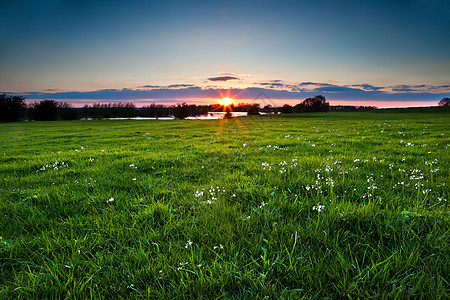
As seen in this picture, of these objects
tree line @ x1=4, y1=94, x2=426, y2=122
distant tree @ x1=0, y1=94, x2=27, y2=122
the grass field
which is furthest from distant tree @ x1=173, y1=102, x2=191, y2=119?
the grass field

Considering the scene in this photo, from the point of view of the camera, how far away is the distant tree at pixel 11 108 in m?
78.9

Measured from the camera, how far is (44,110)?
89.8 m

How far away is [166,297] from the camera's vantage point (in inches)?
81.4

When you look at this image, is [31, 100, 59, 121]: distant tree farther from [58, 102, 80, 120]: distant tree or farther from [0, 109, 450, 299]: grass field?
[0, 109, 450, 299]: grass field

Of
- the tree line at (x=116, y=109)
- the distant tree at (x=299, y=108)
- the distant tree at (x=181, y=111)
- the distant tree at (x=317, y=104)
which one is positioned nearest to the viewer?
the tree line at (x=116, y=109)

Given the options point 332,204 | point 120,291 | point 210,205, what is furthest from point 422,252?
point 120,291

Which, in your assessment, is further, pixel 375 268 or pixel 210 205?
pixel 210 205

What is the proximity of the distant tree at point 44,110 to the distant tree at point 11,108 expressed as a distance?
16.7 feet

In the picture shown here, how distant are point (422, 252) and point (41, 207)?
6285 mm

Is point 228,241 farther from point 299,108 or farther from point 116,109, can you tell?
point 116,109

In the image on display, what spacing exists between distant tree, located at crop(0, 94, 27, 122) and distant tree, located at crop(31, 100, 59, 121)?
5097 mm

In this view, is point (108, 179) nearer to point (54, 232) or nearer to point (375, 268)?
point (54, 232)

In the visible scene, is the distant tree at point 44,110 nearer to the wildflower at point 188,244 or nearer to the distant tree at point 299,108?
the distant tree at point 299,108

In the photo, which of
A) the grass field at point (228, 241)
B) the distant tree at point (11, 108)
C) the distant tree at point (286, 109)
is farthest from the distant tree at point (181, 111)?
the grass field at point (228, 241)
